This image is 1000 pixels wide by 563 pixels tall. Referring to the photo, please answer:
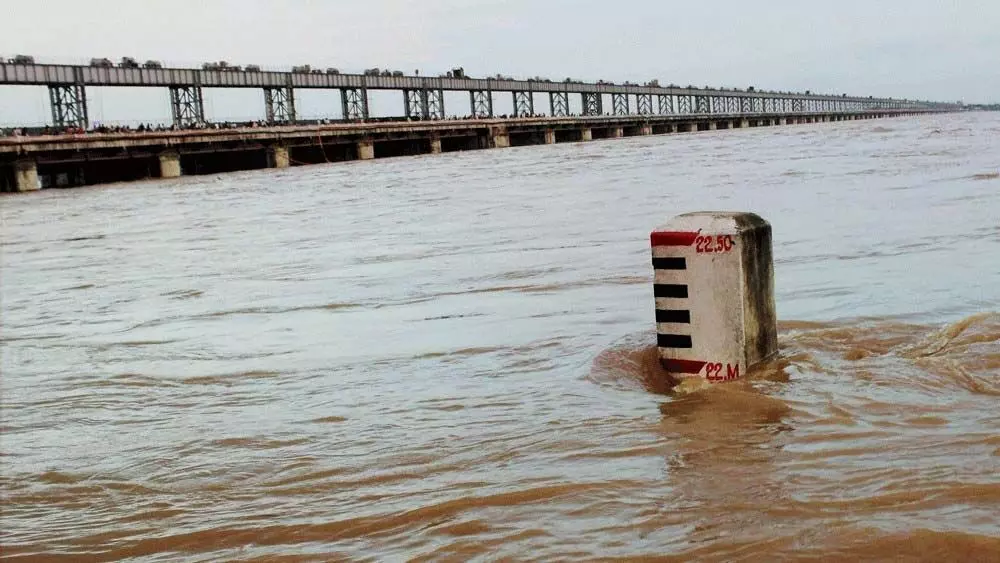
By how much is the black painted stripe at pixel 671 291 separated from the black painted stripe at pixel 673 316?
0.30 ft

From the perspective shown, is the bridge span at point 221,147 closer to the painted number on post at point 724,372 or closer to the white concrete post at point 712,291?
the white concrete post at point 712,291

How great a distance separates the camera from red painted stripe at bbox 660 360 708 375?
631 centimetres

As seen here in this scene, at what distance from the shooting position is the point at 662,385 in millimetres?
6457

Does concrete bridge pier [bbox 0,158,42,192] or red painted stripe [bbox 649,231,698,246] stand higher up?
concrete bridge pier [bbox 0,158,42,192]

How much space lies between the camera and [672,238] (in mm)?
6203

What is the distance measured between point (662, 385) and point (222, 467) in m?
2.66

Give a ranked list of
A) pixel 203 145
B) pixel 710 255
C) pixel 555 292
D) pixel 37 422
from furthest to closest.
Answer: pixel 203 145, pixel 555 292, pixel 37 422, pixel 710 255

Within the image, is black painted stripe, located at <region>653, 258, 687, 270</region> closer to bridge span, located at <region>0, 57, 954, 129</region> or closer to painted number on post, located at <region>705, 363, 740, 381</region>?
painted number on post, located at <region>705, 363, 740, 381</region>

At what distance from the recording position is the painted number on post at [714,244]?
605cm

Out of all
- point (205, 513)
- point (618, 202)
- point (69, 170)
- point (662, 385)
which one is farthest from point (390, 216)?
point (69, 170)

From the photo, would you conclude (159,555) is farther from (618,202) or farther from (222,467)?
(618,202)

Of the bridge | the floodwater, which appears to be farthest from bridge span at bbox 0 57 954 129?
the floodwater

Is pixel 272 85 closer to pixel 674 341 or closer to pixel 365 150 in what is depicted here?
pixel 365 150

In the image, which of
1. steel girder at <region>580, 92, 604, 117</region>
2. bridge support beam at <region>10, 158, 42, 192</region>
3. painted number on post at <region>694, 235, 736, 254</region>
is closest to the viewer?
painted number on post at <region>694, 235, 736, 254</region>
